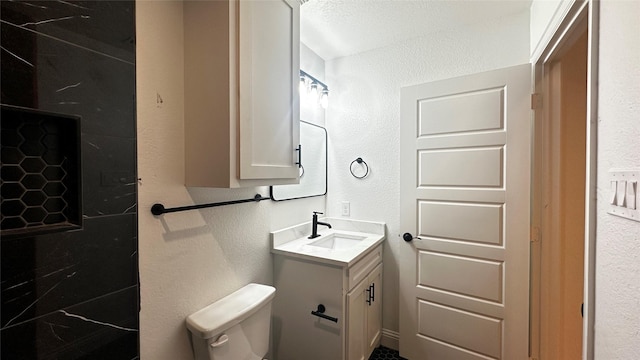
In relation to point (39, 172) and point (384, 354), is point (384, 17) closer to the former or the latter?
point (39, 172)

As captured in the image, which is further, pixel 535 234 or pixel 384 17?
pixel 384 17

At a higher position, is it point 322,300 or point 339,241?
point 339,241

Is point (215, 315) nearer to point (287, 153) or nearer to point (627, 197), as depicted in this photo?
point (287, 153)

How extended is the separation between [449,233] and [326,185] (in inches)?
42.3

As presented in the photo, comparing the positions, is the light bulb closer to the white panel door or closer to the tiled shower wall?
the white panel door

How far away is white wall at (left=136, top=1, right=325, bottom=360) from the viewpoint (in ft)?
3.35

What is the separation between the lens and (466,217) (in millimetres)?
1702

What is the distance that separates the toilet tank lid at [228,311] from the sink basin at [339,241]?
715mm

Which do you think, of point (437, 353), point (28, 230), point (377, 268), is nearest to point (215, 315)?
point (28, 230)

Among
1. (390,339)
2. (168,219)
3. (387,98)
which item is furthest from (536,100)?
(168,219)

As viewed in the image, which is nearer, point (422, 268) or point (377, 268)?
point (422, 268)

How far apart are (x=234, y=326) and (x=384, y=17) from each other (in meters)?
2.06

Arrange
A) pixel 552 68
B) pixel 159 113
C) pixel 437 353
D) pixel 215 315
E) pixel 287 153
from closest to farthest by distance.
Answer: pixel 159 113 < pixel 215 315 < pixel 287 153 < pixel 552 68 < pixel 437 353

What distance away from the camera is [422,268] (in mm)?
1861
